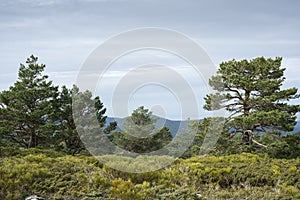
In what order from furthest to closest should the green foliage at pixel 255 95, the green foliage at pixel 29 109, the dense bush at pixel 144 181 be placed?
the green foliage at pixel 29 109
the green foliage at pixel 255 95
the dense bush at pixel 144 181

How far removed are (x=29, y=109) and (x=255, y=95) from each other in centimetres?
1054

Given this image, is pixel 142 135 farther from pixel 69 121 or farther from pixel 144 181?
pixel 144 181

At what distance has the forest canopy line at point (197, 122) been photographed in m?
13.3

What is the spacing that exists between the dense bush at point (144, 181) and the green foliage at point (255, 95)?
717cm

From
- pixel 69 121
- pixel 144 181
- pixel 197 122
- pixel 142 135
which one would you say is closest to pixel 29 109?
pixel 69 121

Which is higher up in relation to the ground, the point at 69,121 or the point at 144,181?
the point at 69,121

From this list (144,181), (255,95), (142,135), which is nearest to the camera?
(144,181)

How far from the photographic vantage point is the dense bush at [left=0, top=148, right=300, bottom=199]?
14.2 ft

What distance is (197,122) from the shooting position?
15117mm

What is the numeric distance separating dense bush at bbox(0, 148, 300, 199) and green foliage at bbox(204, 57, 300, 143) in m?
7.17

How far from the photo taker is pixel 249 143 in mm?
13969

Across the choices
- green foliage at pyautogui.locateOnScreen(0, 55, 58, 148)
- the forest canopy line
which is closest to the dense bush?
the forest canopy line

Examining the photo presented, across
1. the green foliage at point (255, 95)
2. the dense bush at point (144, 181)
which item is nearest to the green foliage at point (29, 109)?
the green foliage at point (255, 95)

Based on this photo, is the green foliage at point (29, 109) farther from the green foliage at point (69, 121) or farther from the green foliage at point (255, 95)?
the green foliage at point (255, 95)
